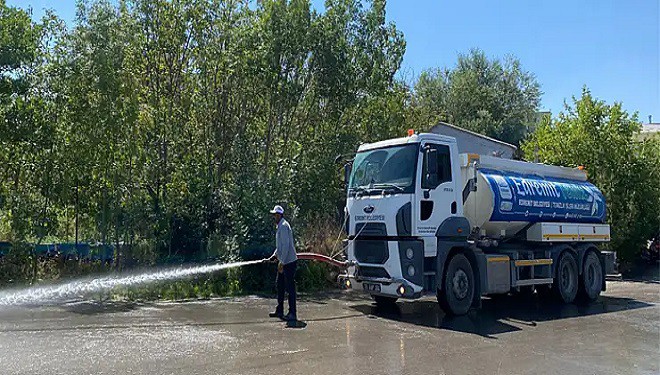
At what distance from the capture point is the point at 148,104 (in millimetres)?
16984

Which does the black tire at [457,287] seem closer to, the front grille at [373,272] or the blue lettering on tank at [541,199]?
the front grille at [373,272]

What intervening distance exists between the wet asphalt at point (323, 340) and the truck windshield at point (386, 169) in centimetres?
253

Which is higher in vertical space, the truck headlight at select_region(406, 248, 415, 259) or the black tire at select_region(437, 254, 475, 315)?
the truck headlight at select_region(406, 248, 415, 259)

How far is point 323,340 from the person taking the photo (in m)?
9.41

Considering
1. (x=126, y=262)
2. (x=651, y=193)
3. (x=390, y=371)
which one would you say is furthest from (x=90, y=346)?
(x=651, y=193)

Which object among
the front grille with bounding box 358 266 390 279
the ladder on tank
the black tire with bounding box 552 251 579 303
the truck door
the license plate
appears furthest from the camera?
the black tire with bounding box 552 251 579 303

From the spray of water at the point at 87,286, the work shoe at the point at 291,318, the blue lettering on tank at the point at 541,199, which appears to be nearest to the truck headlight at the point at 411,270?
the work shoe at the point at 291,318

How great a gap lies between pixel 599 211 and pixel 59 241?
13.8 m

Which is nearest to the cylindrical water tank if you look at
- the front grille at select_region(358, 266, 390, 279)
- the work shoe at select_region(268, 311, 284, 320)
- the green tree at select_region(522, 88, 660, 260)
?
the front grille at select_region(358, 266, 390, 279)

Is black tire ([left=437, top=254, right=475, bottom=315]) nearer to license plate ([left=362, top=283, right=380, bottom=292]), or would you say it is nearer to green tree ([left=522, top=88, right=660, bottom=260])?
license plate ([left=362, top=283, right=380, bottom=292])

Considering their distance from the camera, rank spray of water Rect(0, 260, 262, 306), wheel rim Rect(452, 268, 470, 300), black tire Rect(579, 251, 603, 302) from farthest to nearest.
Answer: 1. black tire Rect(579, 251, 603, 302)
2. spray of water Rect(0, 260, 262, 306)
3. wheel rim Rect(452, 268, 470, 300)

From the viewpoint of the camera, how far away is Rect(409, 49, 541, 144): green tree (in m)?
42.2

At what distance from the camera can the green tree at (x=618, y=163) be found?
22.6m

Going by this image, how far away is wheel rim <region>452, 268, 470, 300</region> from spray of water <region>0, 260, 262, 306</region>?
3.88 m
